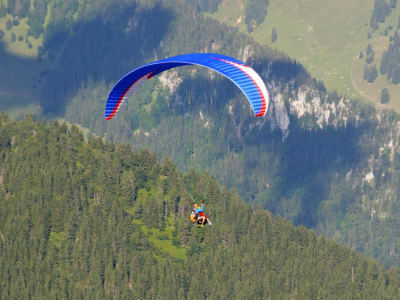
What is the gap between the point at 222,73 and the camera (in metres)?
177

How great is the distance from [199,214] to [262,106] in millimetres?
15034

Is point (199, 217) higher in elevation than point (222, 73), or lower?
lower

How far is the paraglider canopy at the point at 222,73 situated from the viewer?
17612 centimetres

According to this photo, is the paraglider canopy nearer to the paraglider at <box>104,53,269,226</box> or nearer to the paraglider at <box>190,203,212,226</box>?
the paraglider at <box>104,53,269,226</box>

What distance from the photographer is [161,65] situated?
185750 millimetres

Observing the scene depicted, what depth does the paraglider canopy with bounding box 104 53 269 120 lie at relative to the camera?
578ft

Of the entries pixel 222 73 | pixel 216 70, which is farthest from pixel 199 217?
pixel 216 70

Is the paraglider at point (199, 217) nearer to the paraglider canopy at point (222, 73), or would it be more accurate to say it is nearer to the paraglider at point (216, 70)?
the paraglider at point (216, 70)

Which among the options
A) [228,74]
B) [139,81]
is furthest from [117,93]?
[228,74]

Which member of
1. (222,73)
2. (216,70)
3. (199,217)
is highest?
(216,70)

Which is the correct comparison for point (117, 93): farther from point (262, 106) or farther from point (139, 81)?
point (262, 106)

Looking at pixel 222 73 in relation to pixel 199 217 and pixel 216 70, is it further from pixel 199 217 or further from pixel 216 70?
pixel 199 217

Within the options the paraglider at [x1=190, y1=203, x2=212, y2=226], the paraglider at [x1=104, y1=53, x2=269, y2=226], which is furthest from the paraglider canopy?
the paraglider at [x1=190, y1=203, x2=212, y2=226]

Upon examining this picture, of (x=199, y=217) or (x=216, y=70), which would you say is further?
(x=216, y=70)
